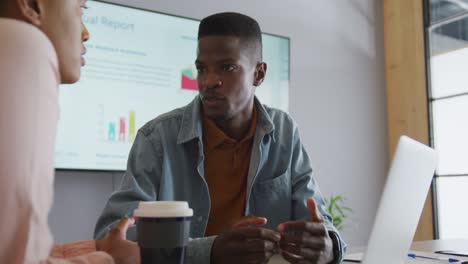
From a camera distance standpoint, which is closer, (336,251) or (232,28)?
(336,251)

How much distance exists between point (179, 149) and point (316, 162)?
2.28 m

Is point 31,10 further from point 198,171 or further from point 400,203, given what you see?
point 198,171

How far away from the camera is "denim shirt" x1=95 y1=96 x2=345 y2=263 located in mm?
1318

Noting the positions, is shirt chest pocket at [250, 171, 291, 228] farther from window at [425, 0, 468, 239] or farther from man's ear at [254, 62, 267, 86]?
window at [425, 0, 468, 239]

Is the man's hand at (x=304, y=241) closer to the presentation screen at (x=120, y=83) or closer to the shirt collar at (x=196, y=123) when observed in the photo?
the shirt collar at (x=196, y=123)

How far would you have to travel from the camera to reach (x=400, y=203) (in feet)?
2.83

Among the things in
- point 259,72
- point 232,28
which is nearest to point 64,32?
point 232,28

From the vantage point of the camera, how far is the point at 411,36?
3967 millimetres

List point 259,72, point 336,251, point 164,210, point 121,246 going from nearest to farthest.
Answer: point 164,210, point 121,246, point 336,251, point 259,72

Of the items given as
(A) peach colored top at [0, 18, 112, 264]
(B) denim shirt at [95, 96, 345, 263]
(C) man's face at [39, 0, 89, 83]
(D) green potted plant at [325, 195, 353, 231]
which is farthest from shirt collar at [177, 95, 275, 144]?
(D) green potted plant at [325, 195, 353, 231]

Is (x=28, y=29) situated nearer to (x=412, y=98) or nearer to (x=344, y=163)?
(x=344, y=163)

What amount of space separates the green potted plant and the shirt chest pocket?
2002 millimetres

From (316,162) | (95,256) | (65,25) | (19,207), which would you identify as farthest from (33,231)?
(316,162)

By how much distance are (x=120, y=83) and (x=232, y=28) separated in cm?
127
